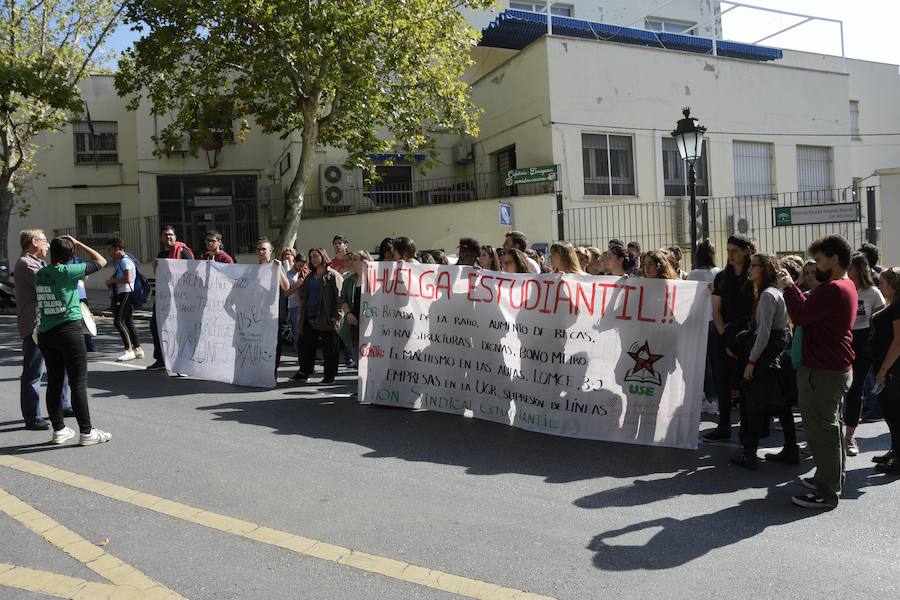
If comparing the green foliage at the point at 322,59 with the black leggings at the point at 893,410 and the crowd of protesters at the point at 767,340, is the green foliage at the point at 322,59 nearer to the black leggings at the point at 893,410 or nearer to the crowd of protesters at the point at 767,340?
the crowd of protesters at the point at 767,340

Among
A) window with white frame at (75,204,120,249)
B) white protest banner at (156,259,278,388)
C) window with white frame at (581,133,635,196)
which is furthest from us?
window with white frame at (75,204,120,249)

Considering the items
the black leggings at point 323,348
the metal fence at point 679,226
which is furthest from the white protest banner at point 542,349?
the metal fence at point 679,226

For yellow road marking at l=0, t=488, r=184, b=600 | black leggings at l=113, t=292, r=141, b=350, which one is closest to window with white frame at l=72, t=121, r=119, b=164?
black leggings at l=113, t=292, r=141, b=350

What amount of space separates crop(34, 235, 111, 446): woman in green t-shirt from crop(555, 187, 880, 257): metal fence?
529 inches

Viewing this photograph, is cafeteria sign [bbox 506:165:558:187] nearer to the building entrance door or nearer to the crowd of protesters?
the crowd of protesters

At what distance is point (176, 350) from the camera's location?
32.6 ft

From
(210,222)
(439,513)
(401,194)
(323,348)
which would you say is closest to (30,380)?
(323,348)

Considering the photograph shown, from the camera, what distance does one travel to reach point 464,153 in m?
23.9

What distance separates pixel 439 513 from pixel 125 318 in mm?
8090

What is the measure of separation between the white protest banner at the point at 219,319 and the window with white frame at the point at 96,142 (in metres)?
22.0

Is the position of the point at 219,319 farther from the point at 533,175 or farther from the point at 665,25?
the point at 665,25

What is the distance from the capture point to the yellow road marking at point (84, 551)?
3.85 meters

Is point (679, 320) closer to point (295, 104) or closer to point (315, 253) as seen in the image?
point (315, 253)

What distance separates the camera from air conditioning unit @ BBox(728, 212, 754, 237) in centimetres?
2062
